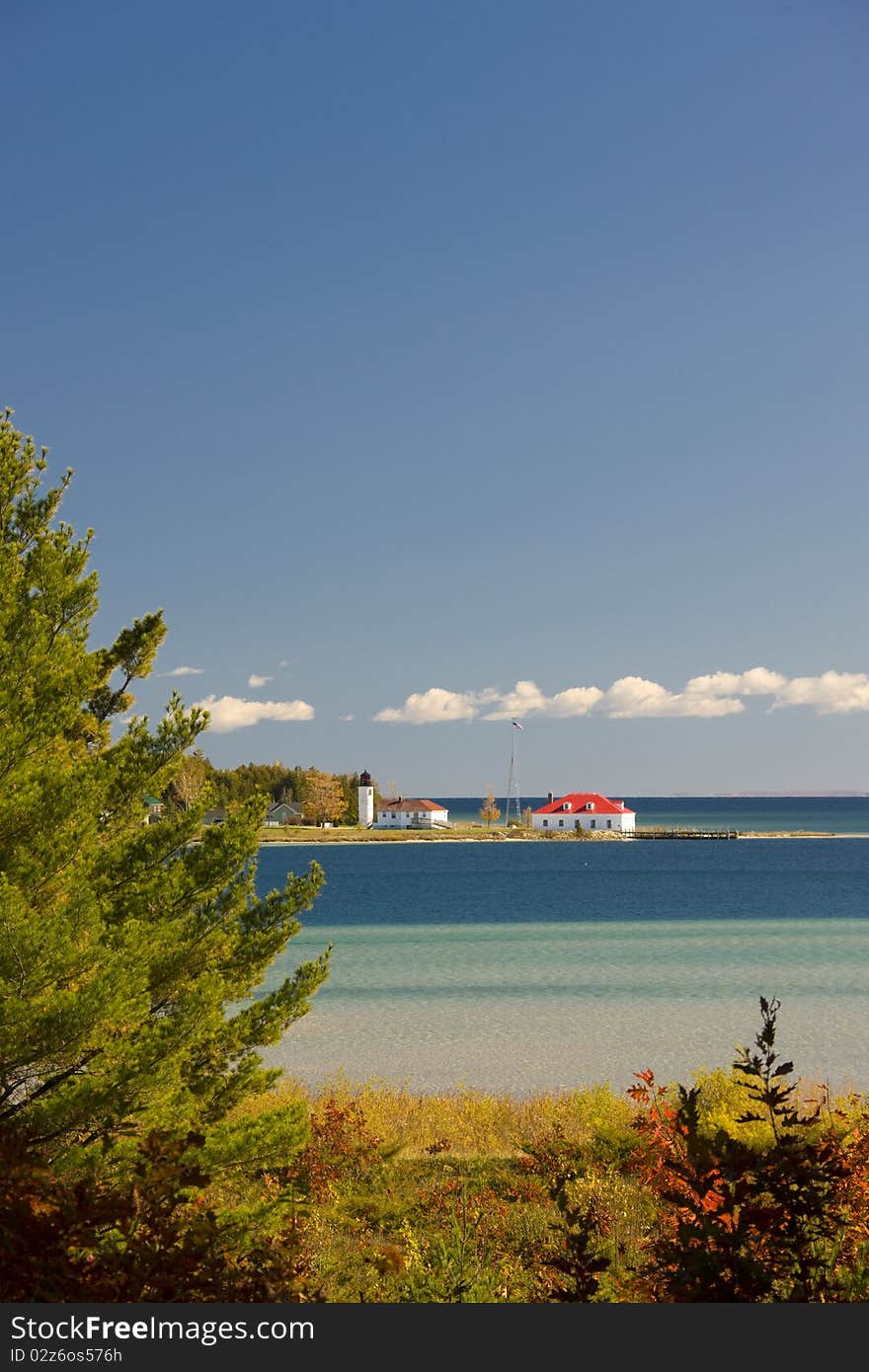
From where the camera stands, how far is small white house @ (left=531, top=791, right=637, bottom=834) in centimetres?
15525

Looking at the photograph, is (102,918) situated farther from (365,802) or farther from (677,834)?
(365,802)

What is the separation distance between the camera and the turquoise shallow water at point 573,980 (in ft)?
66.8

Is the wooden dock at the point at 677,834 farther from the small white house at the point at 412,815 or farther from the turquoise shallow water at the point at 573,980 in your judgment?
the turquoise shallow water at the point at 573,980

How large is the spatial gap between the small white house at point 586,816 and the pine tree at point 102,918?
148 metres

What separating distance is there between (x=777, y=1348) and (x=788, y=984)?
29768 millimetres

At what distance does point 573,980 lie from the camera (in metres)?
31.1

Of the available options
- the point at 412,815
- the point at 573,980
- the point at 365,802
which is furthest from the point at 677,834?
the point at 573,980

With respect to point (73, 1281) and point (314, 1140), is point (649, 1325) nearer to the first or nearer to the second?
point (73, 1281)

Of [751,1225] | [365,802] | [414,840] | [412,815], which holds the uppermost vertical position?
[751,1225]

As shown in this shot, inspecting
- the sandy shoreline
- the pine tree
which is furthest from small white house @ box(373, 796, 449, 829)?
the pine tree

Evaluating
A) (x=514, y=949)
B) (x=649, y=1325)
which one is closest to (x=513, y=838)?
(x=514, y=949)

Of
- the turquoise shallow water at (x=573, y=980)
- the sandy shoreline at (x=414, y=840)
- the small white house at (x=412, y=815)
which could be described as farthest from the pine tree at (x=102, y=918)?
the small white house at (x=412, y=815)

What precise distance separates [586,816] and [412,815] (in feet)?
103

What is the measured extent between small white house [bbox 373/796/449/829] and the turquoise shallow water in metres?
95.5
